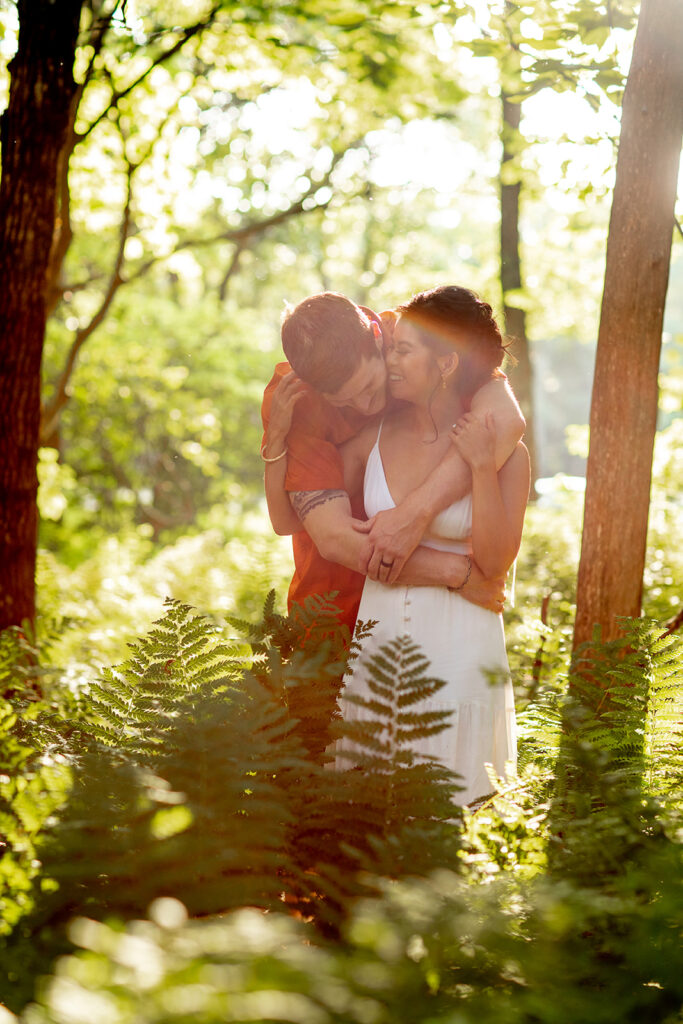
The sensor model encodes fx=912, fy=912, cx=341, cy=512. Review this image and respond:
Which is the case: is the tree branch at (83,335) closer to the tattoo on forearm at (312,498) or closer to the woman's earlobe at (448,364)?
the tattoo on forearm at (312,498)

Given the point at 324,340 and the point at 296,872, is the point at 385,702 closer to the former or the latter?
the point at 324,340

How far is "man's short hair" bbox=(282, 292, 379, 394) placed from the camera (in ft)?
9.61

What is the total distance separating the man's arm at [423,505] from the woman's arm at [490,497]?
0.05 metres

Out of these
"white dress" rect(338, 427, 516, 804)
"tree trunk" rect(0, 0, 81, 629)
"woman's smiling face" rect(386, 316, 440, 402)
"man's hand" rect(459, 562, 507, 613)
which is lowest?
"white dress" rect(338, 427, 516, 804)

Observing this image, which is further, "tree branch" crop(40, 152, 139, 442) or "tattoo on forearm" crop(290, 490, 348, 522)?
"tree branch" crop(40, 152, 139, 442)

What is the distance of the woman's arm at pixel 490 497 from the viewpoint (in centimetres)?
295

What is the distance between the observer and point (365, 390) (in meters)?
3.10

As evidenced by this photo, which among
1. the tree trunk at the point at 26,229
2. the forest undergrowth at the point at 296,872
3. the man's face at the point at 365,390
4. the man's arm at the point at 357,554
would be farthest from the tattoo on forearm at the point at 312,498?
the tree trunk at the point at 26,229

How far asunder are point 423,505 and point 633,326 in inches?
67.7

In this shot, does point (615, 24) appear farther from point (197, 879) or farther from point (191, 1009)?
point (191, 1009)

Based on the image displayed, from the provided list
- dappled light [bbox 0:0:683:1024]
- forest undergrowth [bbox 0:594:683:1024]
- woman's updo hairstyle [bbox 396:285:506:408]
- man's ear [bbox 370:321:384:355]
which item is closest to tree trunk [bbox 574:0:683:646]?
dappled light [bbox 0:0:683:1024]

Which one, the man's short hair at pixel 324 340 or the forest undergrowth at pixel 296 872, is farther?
the man's short hair at pixel 324 340

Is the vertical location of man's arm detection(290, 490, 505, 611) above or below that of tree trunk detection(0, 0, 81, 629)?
below

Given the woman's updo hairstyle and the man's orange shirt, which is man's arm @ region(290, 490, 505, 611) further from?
the woman's updo hairstyle
